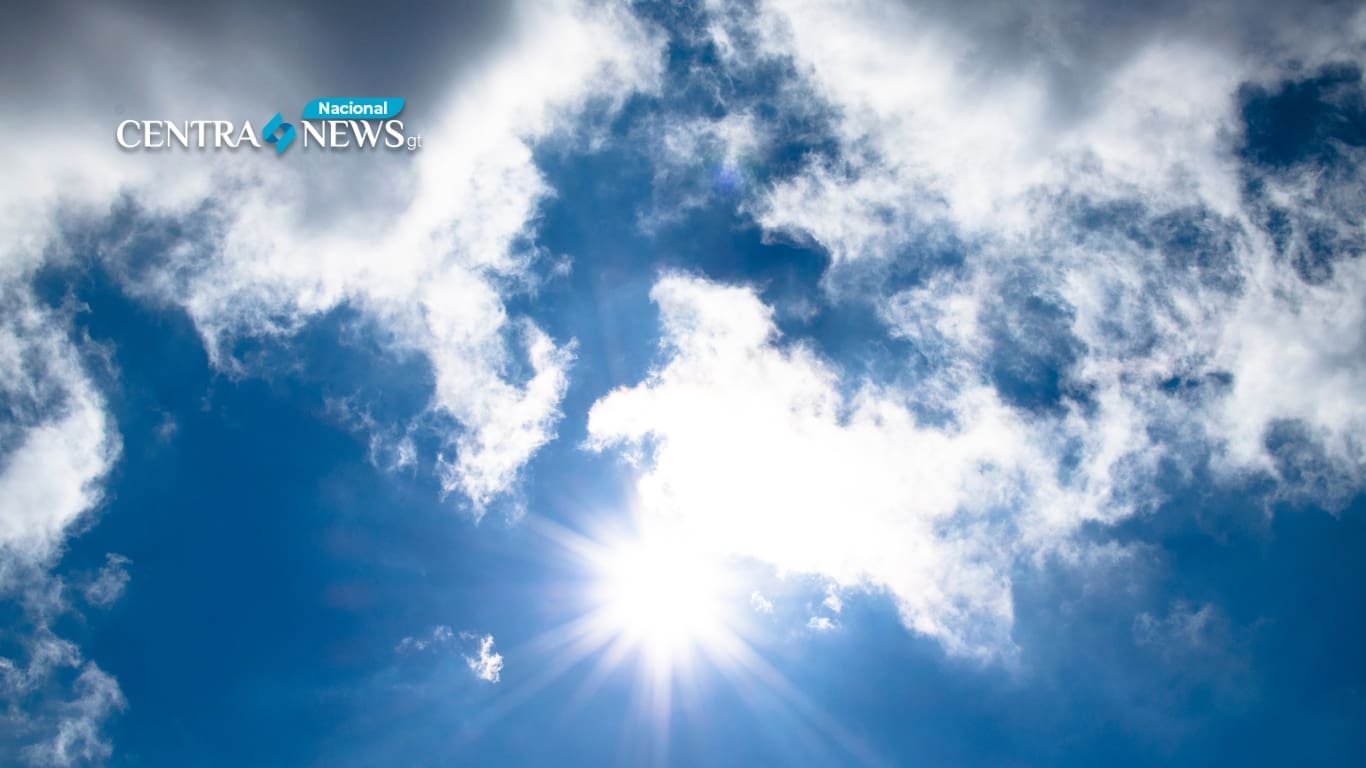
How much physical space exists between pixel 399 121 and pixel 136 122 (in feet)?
81.1

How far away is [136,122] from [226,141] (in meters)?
8.93

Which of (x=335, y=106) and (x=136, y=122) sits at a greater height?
(x=335, y=106)

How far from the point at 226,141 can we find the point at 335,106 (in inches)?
419

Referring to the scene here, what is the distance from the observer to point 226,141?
70750 mm

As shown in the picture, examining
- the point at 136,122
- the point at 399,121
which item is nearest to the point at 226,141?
the point at 136,122

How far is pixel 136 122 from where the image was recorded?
70812mm

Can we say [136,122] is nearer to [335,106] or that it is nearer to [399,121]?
[335,106]

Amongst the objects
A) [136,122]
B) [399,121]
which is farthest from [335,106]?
[136,122]

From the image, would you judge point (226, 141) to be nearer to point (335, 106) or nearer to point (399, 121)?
point (335, 106)

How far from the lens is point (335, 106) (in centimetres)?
7262

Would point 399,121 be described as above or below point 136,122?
A: above

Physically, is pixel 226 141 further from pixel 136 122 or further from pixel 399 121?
pixel 399 121
